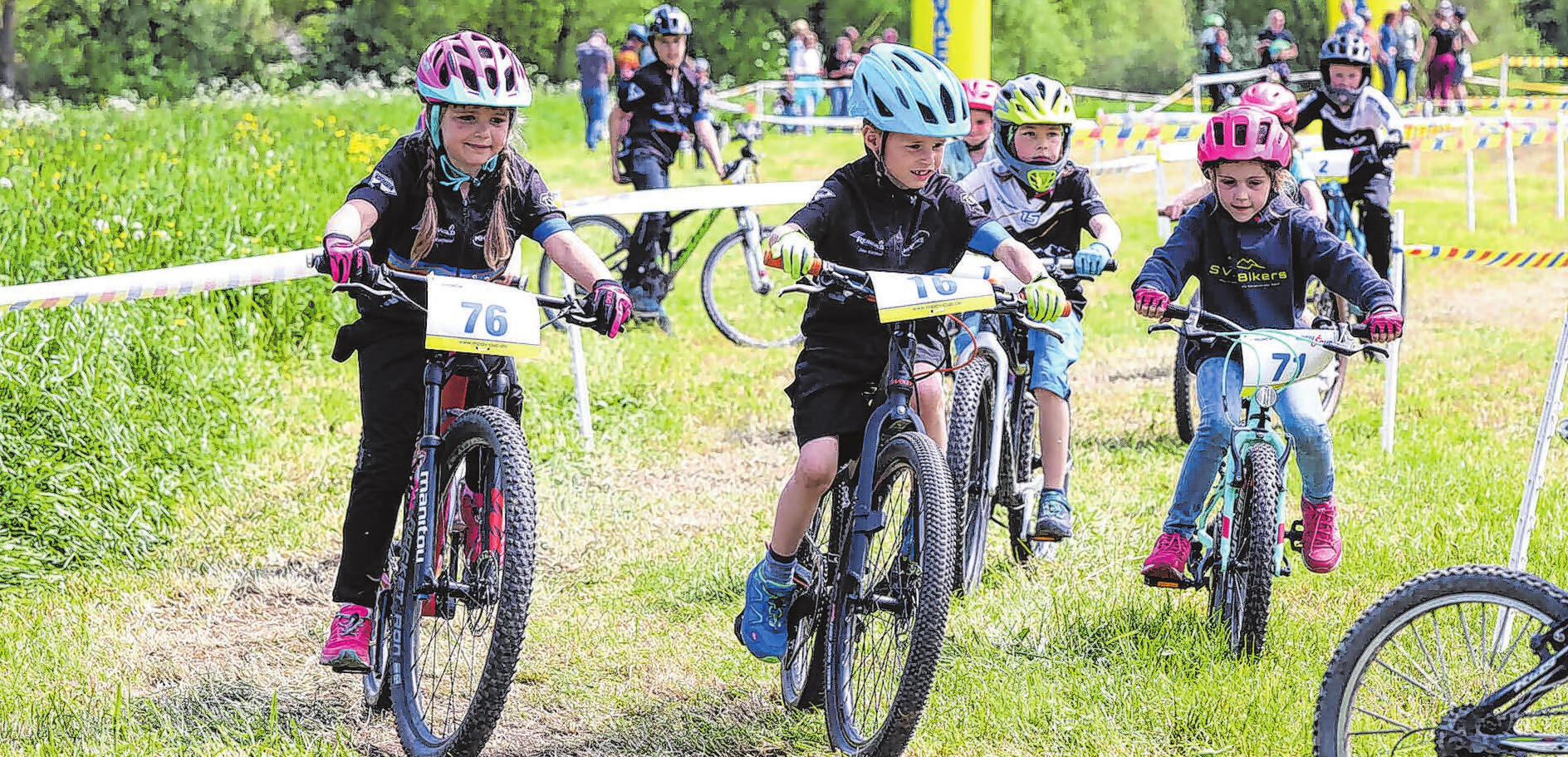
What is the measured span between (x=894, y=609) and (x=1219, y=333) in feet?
4.82

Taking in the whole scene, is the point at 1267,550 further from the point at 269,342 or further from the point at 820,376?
the point at 269,342

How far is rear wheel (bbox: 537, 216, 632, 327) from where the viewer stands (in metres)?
11.8

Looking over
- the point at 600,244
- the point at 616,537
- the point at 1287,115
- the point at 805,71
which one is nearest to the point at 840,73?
the point at 805,71

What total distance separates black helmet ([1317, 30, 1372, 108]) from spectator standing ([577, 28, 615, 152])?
17947 millimetres

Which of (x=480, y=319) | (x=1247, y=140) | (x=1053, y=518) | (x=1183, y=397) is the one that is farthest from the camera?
(x=1183, y=397)

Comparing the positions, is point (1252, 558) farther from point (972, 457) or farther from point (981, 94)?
point (981, 94)

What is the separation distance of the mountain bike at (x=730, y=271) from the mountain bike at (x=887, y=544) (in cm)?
631

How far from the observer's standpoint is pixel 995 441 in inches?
232

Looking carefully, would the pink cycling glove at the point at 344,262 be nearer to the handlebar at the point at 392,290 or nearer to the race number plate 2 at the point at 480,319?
the handlebar at the point at 392,290

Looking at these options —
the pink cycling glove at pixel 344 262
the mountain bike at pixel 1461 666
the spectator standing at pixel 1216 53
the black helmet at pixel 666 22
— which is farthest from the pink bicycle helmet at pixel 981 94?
the spectator standing at pixel 1216 53

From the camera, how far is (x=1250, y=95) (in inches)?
312

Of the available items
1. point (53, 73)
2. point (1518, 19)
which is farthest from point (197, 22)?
point (1518, 19)

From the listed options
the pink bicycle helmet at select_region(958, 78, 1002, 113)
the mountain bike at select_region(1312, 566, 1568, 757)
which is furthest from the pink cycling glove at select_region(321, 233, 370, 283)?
the pink bicycle helmet at select_region(958, 78, 1002, 113)

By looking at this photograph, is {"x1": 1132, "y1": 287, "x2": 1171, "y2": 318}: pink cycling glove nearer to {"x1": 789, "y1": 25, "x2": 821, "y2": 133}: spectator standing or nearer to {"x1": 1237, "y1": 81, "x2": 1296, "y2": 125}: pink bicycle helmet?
{"x1": 1237, "y1": 81, "x2": 1296, "y2": 125}: pink bicycle helmet
